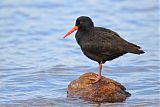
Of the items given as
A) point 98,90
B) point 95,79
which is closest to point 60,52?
point 95,79

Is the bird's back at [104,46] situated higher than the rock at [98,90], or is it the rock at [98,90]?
the bird's back at [104,46]

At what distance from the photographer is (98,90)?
1103 centimetres

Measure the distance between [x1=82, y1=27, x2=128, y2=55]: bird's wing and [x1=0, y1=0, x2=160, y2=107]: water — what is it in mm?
1009

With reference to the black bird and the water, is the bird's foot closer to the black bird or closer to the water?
the black bird

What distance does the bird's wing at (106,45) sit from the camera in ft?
35.8

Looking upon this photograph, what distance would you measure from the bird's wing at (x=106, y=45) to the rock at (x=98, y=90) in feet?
2.05

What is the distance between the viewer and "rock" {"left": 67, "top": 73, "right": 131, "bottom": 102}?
11000mm

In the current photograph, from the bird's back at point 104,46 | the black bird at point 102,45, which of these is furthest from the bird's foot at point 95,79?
the bird's back at point 104,46

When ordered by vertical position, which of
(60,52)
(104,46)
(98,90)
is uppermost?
(104,46)

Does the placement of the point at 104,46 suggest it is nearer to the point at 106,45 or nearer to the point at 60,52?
the point at 106,45

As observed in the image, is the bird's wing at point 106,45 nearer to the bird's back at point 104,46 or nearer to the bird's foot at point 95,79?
the bird's back at point 104,46

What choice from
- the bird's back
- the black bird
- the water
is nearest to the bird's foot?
the black bird

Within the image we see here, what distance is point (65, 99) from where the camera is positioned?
1121 cm

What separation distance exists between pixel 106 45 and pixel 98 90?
0.88 meters
